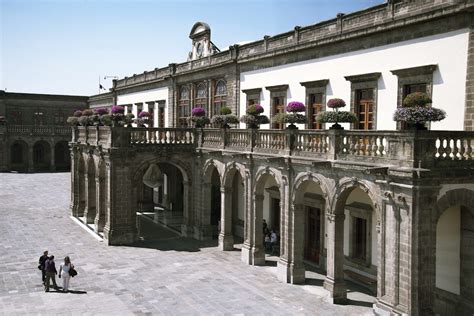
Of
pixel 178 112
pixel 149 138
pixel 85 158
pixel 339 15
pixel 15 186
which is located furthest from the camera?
pixel 15 186

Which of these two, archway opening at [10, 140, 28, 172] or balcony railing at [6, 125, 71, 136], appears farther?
archway opening at [10, 140, 28, 172]

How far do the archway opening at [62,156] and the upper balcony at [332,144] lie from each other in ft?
130

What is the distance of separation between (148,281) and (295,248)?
19.4 ft

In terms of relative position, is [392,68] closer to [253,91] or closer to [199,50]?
[253,91]

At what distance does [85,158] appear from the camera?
32.9 metres

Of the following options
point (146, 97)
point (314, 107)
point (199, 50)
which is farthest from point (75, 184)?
point (314, 107)

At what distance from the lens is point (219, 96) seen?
3108 centimetres

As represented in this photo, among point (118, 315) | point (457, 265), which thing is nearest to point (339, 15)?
point (457, 265)

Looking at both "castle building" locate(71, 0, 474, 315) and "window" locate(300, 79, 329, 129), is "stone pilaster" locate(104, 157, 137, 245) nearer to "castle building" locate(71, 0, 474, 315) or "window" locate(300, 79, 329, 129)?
"castle building" locate(71, 0, 474, 315)

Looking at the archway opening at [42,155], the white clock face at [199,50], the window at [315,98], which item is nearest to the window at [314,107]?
the window at [315,98]

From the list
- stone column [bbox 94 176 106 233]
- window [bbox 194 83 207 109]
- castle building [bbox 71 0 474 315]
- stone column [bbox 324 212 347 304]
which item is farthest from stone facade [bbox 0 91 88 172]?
stone column [bbox 324 212 347 304]

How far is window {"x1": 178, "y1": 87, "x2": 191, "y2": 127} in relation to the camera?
116 feet

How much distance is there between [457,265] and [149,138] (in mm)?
16834

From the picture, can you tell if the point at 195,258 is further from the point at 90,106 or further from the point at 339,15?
the point at 90,106
